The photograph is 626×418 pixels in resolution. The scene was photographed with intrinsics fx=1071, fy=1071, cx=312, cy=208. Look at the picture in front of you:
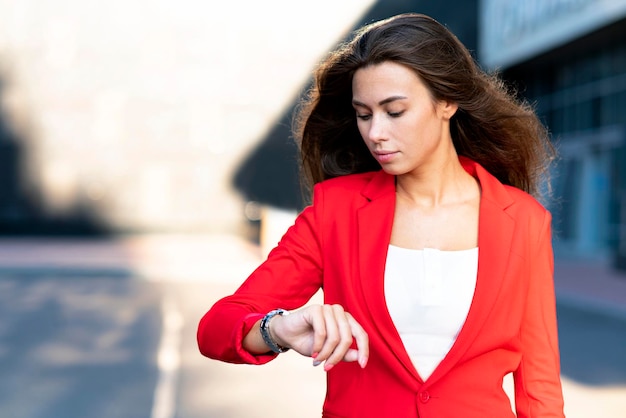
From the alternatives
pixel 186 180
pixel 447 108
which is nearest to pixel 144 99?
pixel 186 180

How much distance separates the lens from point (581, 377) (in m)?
8.22

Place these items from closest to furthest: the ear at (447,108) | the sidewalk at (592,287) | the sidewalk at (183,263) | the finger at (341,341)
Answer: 1. the finger at (341,341)
2. the ear at (447,108)
3. the sidewalk at (592,287)
4. the sidewalk at (183,263)

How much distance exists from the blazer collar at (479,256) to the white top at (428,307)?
61mm

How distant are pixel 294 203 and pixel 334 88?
32032 mm

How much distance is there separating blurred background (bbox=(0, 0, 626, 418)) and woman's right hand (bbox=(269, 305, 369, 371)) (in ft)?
16.3

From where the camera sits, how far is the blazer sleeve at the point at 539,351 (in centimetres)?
229

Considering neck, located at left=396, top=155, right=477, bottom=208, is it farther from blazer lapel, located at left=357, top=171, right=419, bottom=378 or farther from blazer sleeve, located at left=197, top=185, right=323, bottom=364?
blazer sleeve, located at left=197, top=185, right=323, bottom=364

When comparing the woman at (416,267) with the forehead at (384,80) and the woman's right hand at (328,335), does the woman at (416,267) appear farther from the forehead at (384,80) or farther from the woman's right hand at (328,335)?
the woman's right hand at (328,335)

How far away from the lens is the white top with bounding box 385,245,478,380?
227 centimetres

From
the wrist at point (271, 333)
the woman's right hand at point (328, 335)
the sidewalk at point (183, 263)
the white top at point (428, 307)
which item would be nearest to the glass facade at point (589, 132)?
the sidewalk at point (183, 263)

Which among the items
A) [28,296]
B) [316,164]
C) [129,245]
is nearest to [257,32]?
[129,245]

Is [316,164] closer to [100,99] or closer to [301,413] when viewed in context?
[301,413]

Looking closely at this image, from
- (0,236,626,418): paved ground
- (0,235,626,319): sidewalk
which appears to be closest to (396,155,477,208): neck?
(0,236,626,418): paved ground

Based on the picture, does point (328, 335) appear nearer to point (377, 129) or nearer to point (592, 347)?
point (377, 129)
